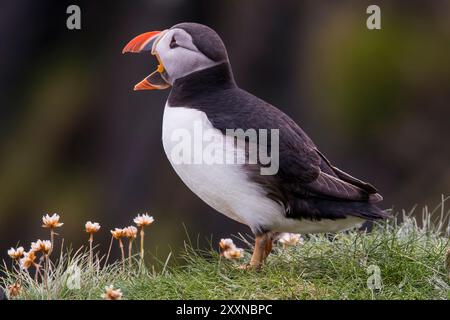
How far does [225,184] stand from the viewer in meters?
4.69

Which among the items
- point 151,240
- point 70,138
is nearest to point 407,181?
point 151,240

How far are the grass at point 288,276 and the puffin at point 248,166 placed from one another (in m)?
0.18

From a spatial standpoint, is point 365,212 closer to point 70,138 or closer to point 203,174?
point 203,174

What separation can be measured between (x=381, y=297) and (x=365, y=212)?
1.56 ft

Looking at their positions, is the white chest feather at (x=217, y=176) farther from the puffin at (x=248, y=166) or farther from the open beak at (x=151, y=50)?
the open beak at (x=151, y=50)

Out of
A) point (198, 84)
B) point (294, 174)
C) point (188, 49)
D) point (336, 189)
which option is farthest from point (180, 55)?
point (336, 189)

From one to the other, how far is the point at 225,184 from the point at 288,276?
53 cm

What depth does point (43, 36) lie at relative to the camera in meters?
10.4

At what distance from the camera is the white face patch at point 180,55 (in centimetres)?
494

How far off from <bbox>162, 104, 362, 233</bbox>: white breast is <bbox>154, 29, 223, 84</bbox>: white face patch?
0.24 metres

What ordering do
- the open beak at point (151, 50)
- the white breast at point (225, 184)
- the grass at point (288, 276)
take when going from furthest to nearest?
the open beak at point (151, 50) < the white breast at point (225, 184) < the grass at point (288, 276)

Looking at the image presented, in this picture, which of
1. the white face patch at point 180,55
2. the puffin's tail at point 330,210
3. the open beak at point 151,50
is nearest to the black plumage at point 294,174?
the puffin's tail at point 330,210

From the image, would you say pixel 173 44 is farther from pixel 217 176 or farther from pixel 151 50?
pixel 217 176
